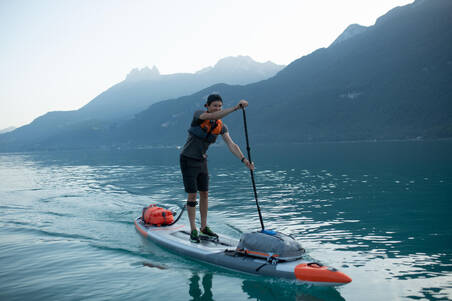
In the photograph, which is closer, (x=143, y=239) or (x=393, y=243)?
(x=393, y=243)

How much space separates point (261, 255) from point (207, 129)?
2911mm

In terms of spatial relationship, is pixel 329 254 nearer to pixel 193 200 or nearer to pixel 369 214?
pixel 193 200

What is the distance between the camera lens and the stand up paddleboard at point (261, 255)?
6.17 metres

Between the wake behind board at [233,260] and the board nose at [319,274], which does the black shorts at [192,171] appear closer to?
the wake behind board at [233,260]

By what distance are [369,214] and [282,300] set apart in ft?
26.7

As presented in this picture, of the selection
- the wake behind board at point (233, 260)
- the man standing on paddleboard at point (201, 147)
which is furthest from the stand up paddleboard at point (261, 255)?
the man standing on paddleboard at point (201, 147)

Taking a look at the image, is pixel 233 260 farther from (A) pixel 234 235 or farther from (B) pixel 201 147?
(A) pixel 234 235

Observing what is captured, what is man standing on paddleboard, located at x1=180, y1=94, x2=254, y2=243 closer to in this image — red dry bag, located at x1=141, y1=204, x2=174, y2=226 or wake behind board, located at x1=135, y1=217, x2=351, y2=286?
wake behind board, located at x1=135, y1=217, x2=351, y2=286

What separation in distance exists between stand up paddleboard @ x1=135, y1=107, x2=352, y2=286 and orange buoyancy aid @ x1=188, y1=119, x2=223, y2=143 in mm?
627

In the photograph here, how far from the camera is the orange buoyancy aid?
7.62 meters

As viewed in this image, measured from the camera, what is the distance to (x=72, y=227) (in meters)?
11.5

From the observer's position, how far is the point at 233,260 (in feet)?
23.7

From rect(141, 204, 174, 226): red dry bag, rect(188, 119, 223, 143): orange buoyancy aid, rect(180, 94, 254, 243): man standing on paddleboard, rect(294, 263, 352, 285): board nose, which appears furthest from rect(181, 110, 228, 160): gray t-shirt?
rect(294, 263, 352, 285): board nose

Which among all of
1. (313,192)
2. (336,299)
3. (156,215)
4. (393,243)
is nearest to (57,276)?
(156,215)
